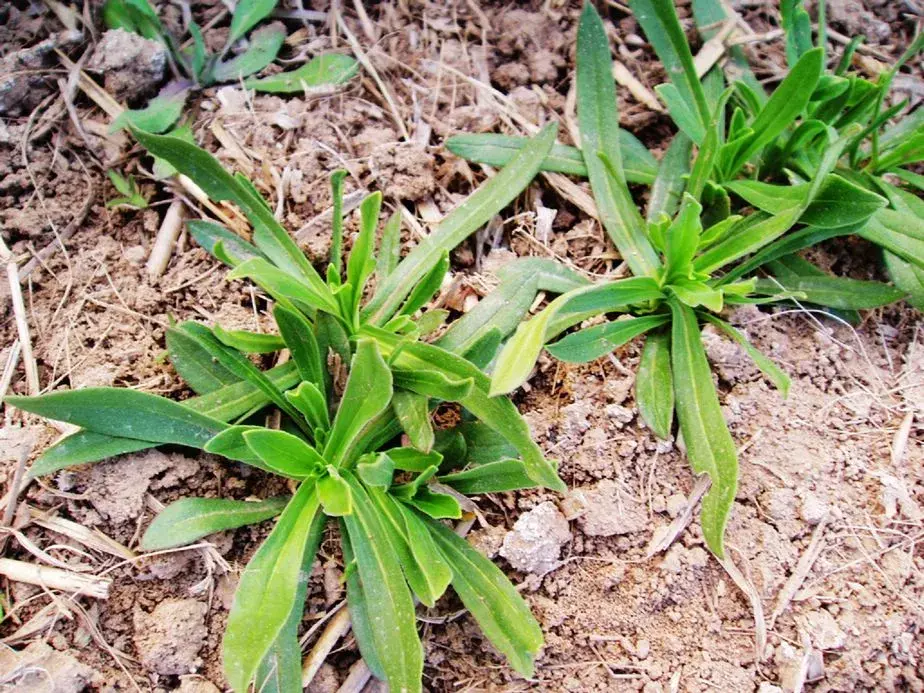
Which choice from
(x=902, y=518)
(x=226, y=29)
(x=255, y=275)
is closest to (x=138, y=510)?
(x=255, y=275)

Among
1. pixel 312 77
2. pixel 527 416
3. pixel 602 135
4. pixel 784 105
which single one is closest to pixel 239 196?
pixel 312 77

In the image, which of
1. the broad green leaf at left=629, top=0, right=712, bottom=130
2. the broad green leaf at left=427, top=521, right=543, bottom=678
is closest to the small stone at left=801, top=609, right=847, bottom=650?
the broad green leaf at left=427, top=521, right=543, bottom=678

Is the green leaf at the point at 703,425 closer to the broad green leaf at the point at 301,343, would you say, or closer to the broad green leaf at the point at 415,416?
the broad green leaf at the point at 415,416

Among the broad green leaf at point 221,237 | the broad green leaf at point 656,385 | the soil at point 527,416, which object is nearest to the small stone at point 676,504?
the soil at point 527,416

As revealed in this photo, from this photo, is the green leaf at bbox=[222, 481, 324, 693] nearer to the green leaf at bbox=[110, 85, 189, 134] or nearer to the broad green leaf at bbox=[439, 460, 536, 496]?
the broad green leaf at bbox=[439, 460, 536, 496]

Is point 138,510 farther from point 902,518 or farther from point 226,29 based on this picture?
point 902,518

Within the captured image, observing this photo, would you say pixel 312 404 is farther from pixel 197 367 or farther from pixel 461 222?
pixel 461 222
